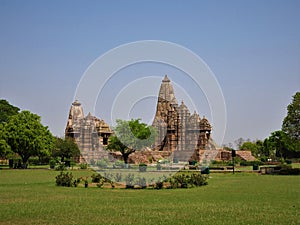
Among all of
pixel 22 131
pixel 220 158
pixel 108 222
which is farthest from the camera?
pixel 220 158

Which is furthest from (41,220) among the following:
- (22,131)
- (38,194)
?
(22,131)

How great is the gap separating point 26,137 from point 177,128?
35245 millimetres

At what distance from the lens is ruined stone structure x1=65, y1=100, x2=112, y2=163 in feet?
256

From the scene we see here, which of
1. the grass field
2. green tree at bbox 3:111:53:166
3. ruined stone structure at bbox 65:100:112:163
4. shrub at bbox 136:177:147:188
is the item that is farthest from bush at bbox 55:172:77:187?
ruined stone structure at bbox 65:100:112:163

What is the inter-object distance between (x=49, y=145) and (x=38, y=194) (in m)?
36.4

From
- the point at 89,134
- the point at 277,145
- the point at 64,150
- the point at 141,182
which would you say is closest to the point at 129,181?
the point at 141,182

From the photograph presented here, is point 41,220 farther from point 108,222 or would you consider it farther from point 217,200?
point 217,200

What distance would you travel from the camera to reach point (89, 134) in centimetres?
8131

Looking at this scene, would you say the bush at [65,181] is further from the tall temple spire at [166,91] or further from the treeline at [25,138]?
the tall temple spire at [166,91]

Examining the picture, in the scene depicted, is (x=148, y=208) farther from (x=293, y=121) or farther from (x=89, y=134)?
(x=89, y=134)

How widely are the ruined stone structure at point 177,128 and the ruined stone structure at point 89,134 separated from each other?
9.51 m

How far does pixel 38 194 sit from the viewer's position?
809 inches

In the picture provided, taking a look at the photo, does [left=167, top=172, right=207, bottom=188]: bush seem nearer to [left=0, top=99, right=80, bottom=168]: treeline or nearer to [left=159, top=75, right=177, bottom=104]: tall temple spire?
[left=0, top=99, right=80, bottom=168]: treeline

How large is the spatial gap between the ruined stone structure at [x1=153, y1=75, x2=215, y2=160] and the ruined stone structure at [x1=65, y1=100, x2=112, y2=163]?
31.2ft
